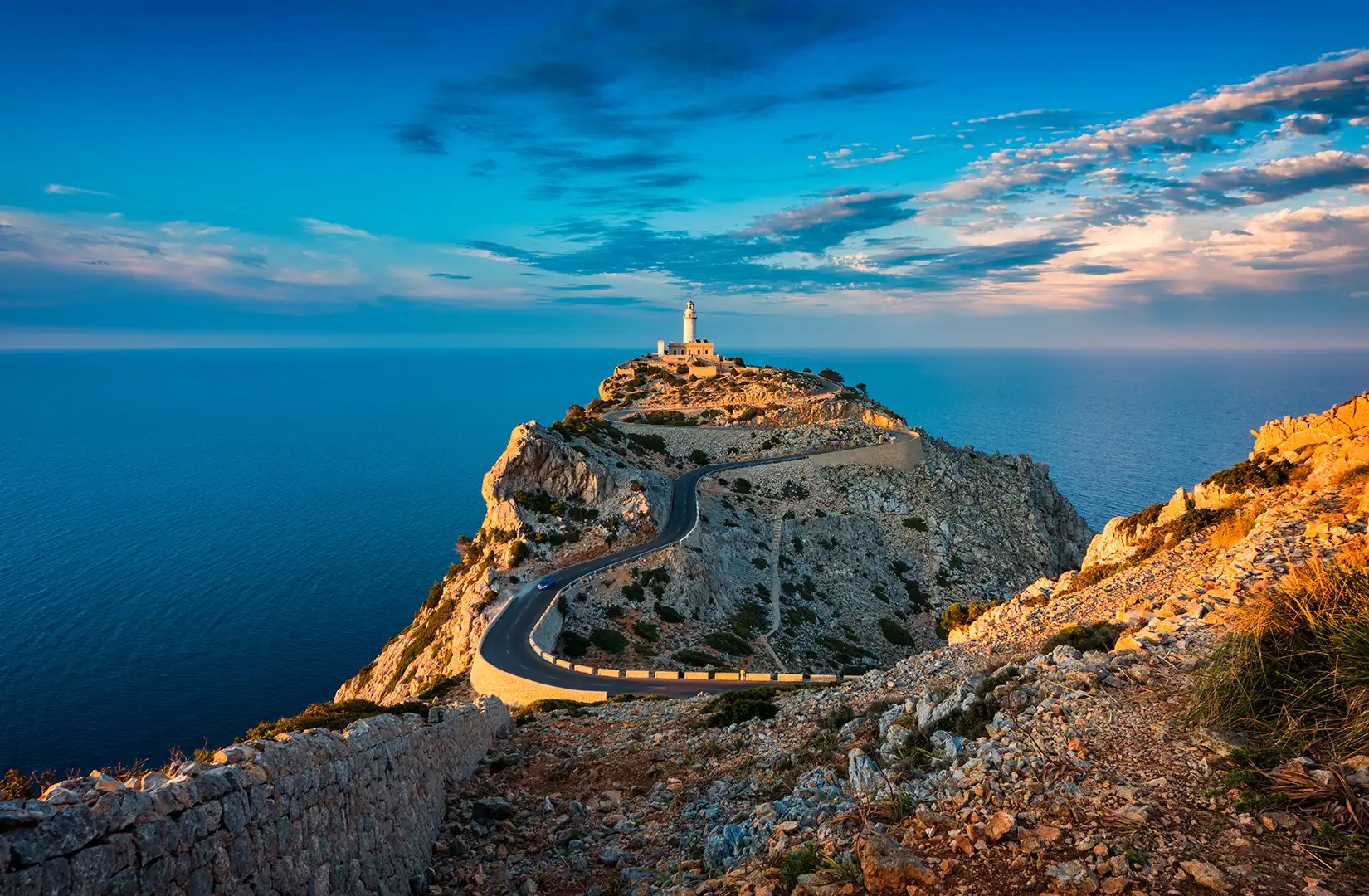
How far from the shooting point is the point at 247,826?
656 centimetres

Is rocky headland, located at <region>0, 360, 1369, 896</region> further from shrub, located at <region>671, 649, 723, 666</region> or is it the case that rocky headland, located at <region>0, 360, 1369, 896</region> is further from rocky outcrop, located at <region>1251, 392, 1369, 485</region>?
shrub, located at <region>671, 649, 723, 666</region>

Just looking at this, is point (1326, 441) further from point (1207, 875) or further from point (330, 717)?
point (330, 717)

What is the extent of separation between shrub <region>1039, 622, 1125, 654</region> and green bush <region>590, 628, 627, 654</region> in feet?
86.9

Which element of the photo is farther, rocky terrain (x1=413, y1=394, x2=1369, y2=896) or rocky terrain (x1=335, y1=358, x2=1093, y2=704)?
rocky terrain (x1=335, y1=358, x2=1093, y2=704)

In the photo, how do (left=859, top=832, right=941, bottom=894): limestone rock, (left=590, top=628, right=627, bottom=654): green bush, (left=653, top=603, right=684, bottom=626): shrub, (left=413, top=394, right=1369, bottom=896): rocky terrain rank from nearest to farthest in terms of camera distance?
(left=413, top=394, right=1369, bottom=896): rocky terrain → (left=859, top=832, right=941, bottom=894): limestone rock → (left=590, top=628, right=627, bottom=654): green bush → (left=653, top=603, right=684, bottom=626): shrub

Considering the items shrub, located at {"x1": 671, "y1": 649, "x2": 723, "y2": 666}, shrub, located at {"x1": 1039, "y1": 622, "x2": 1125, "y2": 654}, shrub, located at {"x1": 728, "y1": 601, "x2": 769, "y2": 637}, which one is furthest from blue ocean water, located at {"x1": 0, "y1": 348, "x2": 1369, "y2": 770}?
shrub, located at {"x1": 1039, "y1": 622, "x2": 1125, "y2": 654}

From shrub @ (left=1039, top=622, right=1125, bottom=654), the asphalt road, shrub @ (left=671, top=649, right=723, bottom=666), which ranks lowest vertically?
shrub @ (left=671, top=649, right=723, bottom=666)

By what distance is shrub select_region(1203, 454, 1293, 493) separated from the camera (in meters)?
24.0

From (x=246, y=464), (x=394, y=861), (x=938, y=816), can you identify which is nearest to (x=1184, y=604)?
(x=938, y=816)

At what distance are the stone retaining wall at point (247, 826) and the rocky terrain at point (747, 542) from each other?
86.0 feet

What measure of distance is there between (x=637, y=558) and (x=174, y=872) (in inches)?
1636

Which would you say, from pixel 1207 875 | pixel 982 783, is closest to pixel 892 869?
pixel 982 783

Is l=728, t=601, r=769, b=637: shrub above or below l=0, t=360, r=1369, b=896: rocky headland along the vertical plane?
below

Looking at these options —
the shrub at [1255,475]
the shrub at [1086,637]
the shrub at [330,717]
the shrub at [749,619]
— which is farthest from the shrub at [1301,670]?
the shrub at [749,619]
